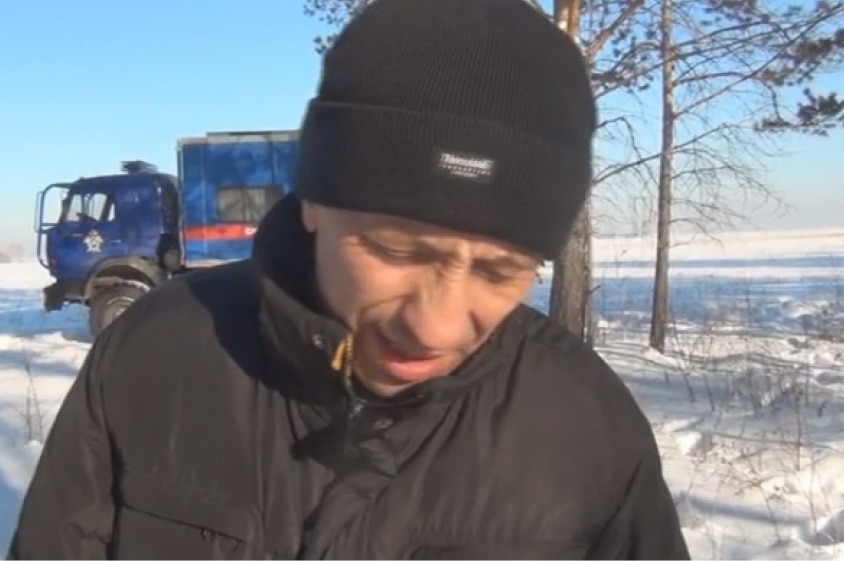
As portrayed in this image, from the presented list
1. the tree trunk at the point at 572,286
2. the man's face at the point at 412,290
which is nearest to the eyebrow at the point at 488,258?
the man's face at the point at 412,290

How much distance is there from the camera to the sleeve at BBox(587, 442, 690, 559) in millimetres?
1240

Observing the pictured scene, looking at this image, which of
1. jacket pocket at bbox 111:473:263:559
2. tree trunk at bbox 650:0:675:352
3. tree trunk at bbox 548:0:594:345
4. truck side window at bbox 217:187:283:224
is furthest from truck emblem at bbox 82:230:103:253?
jacket pocket at bbox 111:473:263:559

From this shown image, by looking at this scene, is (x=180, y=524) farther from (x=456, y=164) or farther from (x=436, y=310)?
(x=456, y=164)

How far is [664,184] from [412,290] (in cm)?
1167

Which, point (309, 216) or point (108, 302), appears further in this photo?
point (108, 302)

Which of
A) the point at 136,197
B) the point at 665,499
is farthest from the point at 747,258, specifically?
the point at 665,499

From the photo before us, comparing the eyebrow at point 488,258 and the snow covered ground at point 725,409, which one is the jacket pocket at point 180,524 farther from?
the snow covered ground at point 725,409

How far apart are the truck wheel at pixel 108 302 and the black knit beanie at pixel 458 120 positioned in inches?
491

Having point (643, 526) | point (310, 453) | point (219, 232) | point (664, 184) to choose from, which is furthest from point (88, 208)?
point (643, 526)

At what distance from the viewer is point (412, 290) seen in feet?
3.64

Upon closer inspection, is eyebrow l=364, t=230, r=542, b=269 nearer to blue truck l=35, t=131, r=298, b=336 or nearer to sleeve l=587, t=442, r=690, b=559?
sleeve l=587, t=442, r=690, b=559

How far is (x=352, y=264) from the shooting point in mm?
1129

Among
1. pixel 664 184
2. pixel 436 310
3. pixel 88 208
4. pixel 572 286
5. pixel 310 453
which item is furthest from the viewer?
pixel 88 208

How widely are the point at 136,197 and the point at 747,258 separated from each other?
26548 millimetres
